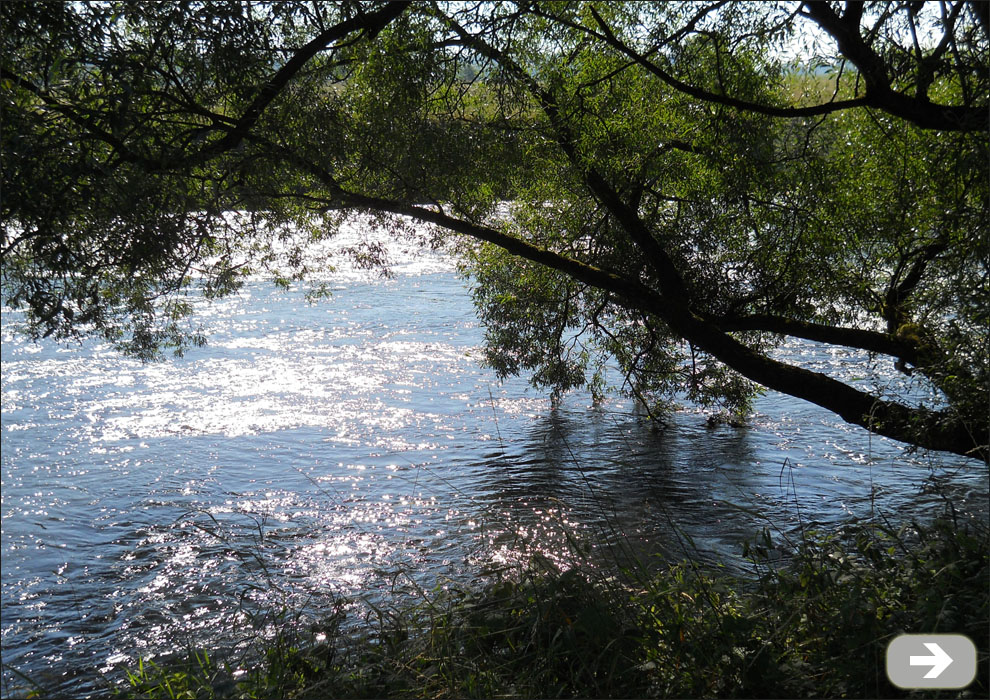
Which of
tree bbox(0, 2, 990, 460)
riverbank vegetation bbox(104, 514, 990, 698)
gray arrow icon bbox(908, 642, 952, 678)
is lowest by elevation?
riverbank vegetation bbox(104, 514, 990, 698)

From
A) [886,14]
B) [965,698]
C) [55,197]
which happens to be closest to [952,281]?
[886,14]

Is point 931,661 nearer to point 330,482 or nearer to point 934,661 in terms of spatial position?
point 934,661

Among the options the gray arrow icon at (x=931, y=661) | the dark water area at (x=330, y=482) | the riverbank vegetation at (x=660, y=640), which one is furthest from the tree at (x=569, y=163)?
the gray arrow icon at (x=931, y=661)

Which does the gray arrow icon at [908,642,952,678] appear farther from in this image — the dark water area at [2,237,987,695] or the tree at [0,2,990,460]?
the tree at [0,2,990,460]

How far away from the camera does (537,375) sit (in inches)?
489

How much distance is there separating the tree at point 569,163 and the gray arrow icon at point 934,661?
2834 millimetres

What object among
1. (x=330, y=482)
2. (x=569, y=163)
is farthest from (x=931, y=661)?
(x=330, y=482)

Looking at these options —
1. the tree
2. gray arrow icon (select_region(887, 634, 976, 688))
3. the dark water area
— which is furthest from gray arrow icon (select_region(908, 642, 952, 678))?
the tree

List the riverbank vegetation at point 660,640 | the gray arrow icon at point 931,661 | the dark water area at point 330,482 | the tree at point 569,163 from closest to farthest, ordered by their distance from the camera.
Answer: the gray arrow icon at point 931,661
the riverbank vegetation at point 660,640
the tree at point 569,163
the dark water area at point 330,482

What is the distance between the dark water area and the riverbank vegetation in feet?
1.87

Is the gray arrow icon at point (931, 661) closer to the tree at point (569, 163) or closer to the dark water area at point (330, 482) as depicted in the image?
the dark water area at point (330, 482)

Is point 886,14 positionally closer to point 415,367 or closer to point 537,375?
point 537,375

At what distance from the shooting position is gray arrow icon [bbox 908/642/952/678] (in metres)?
3.49

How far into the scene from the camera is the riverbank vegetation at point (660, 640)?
3736 millimetres
